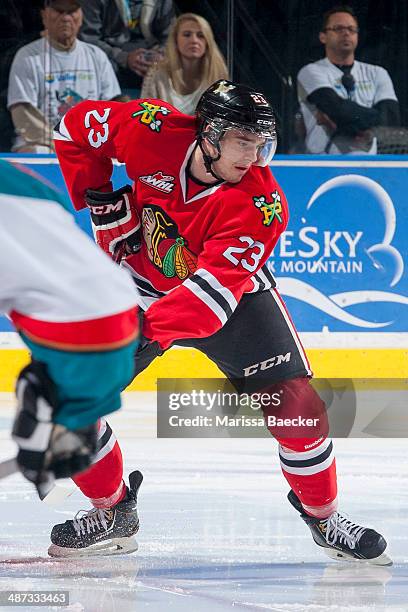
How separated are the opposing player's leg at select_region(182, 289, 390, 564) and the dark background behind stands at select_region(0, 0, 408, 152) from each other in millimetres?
1792

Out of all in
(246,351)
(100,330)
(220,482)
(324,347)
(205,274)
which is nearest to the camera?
(100,330)

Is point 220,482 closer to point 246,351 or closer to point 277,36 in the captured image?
point 246,351

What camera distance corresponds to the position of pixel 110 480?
237cm

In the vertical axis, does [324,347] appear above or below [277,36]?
below

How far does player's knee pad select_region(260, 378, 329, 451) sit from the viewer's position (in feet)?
7.54

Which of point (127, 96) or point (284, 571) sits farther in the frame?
point (127, 96)

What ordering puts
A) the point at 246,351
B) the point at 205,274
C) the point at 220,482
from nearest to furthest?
1. the point at 205,274
2. the point at 246,351
3. the point at 220,482

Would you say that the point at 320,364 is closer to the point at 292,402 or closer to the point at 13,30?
the point at 292,402

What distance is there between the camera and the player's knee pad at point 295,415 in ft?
7.54

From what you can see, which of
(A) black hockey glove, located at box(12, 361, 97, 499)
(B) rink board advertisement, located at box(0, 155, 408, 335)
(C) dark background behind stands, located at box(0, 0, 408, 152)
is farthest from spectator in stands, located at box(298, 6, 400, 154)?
(A) black hockey glove, located at box(12, 361, 97, 499)

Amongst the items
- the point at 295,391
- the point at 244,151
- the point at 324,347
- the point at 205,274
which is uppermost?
the point at 244,151

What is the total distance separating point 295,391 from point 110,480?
464mm

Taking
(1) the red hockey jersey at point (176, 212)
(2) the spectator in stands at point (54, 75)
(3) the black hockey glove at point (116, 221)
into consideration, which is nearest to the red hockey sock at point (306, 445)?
(1) the red hockey jersey at point (176, 212)

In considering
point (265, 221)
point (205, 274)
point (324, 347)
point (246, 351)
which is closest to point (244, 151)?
point (265, 221)
